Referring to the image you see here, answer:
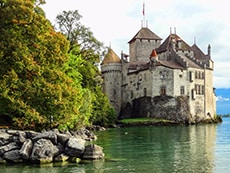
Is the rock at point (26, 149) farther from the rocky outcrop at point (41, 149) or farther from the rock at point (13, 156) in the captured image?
the rock at point (13, 156)

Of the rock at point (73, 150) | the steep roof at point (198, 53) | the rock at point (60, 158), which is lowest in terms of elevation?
the rock at point (60, 158)

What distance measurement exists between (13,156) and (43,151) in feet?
6.45

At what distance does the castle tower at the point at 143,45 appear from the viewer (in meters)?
107

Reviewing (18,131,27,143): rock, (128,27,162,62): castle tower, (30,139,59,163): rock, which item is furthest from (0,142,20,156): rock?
(128,27,162,62): castle tower

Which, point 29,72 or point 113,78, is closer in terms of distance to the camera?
point 29,72

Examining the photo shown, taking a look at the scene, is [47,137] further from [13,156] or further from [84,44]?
[84,44]

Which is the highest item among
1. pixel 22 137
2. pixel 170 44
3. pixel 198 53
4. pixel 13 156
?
pixel 170 44

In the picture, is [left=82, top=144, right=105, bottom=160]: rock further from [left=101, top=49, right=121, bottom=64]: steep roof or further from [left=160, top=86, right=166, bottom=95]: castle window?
[left=101, top=49, right=121, bottom=64]: steep roof

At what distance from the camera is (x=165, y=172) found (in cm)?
2434

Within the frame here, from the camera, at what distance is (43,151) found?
90.6ft

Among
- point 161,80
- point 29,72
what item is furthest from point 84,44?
point 161,80

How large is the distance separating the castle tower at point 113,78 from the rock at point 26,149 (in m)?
74.5

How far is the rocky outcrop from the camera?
27.4 m

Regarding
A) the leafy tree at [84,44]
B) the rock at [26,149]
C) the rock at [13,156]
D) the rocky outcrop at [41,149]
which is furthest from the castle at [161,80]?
the rock at [13,156]
